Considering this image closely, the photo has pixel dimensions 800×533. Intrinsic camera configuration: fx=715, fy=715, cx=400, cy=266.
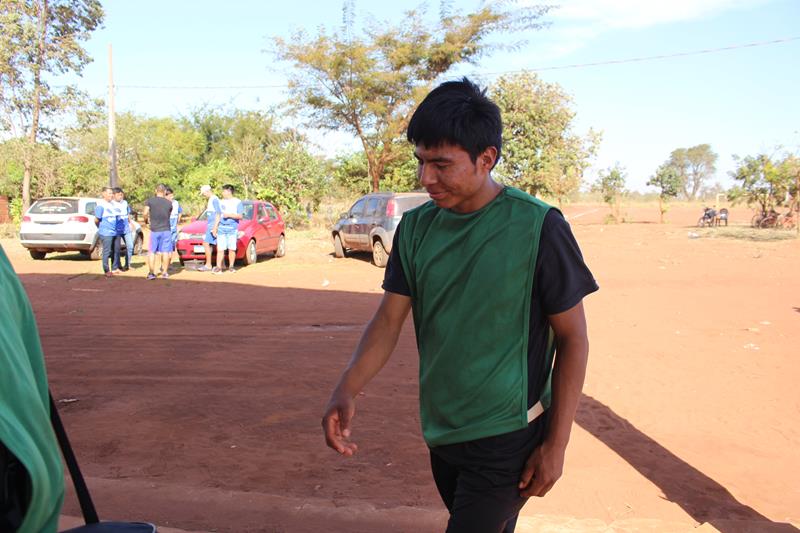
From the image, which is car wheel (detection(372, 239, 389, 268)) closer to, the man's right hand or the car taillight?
the car taillight

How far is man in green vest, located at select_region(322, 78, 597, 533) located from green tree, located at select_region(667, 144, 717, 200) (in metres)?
93.5

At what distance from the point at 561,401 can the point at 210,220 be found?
44.7ft

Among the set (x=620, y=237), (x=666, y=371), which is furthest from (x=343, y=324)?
(x=620, y=237)

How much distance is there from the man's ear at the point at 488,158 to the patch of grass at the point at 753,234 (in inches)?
983

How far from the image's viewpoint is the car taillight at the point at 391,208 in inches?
653

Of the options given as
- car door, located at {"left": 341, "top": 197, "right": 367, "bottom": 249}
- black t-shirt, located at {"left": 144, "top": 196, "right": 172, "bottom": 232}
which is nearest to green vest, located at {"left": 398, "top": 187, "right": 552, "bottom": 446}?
black t-shirt, located at {"left": 144, "top": 196, "right": 172, "bottom": 232}

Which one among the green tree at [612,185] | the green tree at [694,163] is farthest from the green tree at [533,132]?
the green tree at [694,163]

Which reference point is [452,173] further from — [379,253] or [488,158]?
[379,253]

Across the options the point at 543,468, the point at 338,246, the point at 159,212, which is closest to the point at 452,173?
the point at 543,468

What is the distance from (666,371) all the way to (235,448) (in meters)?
4.52

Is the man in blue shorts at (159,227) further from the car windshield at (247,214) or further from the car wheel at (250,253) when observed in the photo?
the car windshield at (247,214)

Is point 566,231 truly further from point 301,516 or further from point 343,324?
point 343,324

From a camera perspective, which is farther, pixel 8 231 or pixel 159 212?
pixel 8 231

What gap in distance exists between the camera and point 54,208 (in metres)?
→ 17.1
